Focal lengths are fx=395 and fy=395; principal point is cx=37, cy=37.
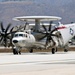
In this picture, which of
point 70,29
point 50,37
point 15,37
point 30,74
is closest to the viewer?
point 30,74

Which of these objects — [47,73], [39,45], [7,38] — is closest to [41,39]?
[39,45]

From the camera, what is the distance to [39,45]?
195 ft

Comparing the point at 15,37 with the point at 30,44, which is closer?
the point at 15,37

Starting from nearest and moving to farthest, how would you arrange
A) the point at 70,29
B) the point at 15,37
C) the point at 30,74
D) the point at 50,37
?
1. the point at 30,74
2. the point at 15,37
3. the point at 50,37
4. the point at 70,29

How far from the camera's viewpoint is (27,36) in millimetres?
55969

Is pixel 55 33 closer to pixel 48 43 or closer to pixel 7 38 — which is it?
pixel 48 43

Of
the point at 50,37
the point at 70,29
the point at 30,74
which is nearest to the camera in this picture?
the point at 30,74

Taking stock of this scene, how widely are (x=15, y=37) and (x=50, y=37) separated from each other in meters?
6.34

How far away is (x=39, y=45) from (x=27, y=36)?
13.4ft

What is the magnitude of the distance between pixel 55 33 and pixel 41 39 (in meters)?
2.34

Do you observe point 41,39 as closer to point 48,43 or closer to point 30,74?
point 48,43

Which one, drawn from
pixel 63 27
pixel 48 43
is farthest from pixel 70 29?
pixel 48 43

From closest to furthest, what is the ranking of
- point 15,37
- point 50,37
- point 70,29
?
point 15,37 < point 50,37 < point 70,29

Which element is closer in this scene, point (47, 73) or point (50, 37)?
point (47, 73)
